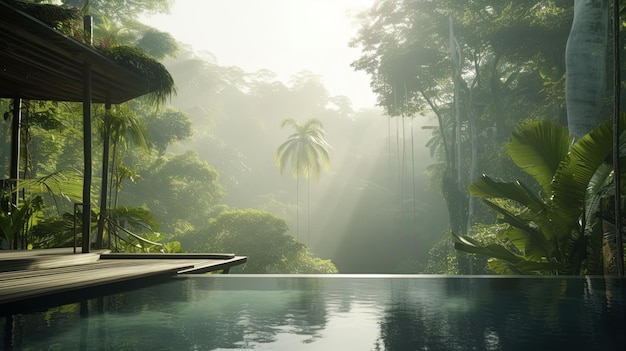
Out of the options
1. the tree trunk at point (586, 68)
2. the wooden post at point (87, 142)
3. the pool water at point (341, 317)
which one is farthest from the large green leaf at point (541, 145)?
the wooden post at point (87, 142)

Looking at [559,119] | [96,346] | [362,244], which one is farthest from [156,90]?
[362,244]

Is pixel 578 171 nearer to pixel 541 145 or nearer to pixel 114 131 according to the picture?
pixel 541 145

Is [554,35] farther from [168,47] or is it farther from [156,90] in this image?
[168,47]

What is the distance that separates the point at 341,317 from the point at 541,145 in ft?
17.4

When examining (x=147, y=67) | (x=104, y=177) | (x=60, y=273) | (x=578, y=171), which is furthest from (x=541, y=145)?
(x=104, y=177)

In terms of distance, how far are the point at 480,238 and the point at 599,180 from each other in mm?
10921

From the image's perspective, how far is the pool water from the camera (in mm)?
3664

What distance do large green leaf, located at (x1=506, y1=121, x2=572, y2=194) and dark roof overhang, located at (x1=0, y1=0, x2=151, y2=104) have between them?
18.0 feet

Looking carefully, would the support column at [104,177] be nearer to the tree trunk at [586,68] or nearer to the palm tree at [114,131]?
the palm tree at [114,131]

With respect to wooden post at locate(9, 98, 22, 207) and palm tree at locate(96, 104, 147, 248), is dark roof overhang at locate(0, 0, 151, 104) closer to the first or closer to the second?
wooden post at locate(9, 98, 22, 207)

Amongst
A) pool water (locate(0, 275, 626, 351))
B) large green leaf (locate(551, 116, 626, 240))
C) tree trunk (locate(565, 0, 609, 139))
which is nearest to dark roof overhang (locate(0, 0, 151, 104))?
pool water (locate(0, 275, 626, 351))

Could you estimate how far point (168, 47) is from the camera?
1289 inches

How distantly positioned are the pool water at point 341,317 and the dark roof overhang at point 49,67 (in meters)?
3.05

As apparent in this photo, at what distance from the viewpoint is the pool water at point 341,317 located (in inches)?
144
